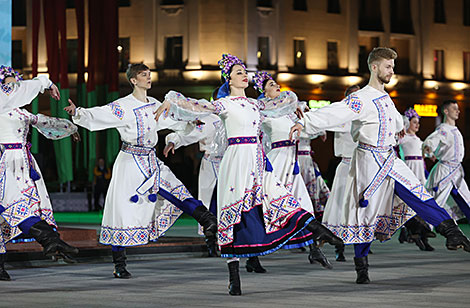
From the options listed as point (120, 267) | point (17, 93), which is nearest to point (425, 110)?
point (120, 267)

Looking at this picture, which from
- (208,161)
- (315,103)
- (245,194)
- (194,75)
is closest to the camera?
(245,194)

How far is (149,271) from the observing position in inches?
329

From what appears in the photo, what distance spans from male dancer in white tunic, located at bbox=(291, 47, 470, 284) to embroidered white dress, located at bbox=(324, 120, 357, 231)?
209mm

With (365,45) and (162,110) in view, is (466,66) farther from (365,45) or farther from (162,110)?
(162,110)

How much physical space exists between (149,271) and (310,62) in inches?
991

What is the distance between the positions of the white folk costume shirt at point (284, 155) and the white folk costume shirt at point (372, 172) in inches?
64.9

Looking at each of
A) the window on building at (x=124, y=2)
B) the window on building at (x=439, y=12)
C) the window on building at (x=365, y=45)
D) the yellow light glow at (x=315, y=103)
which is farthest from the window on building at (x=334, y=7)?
the window on building at (x=124, y=2)

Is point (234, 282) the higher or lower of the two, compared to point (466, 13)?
lower

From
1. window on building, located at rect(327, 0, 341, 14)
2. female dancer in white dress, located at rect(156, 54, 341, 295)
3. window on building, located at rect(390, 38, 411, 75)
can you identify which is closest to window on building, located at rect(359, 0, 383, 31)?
window on building, located at rect(390, 38, 411, 75)

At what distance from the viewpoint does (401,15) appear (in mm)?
35250

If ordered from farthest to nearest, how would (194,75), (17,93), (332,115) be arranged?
1. (194,75)
2. (17,93)
3. (332,115)

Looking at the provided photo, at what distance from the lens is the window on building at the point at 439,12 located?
35.8m

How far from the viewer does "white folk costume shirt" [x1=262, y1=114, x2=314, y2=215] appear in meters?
9.01

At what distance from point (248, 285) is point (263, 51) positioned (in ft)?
81.8
